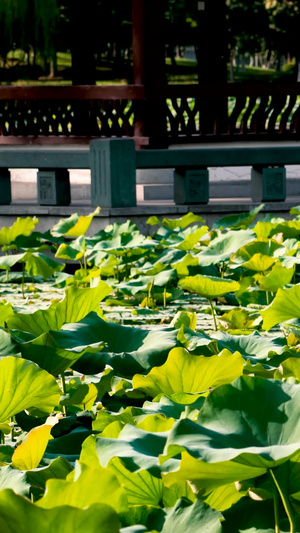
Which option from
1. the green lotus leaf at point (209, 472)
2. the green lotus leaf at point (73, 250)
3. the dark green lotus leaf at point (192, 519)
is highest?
the green lotus leaf at point (209, 472)

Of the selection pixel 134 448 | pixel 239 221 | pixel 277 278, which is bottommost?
pixel 239 221

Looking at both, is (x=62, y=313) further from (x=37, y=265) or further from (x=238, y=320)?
(x=37, y=265)

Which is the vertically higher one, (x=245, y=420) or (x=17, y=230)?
(x=245, y=420)

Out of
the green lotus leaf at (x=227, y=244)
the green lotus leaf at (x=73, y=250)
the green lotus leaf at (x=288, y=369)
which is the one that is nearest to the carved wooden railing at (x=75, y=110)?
the green lotus leaf at (x=73, y=250)

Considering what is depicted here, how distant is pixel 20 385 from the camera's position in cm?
168

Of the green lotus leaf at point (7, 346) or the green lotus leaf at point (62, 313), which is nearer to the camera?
the green lotus leaf at point (7, 346)

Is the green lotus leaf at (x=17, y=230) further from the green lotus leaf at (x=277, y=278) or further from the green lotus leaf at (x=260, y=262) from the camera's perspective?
the green lotus leaf at (x=277, y=278)

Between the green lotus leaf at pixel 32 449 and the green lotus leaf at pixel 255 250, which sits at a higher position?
the green lotus leaf at pixel 32 449

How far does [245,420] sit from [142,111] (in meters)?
6.75

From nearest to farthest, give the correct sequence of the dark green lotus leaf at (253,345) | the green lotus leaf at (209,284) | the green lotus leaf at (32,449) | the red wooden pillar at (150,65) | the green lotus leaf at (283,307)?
the green lotus leaf at (32,449) < the dark green lotus leaf at (253,345) < the green lotus leaf at (283,307) < the green lotus leaf at (209,284) < the red wooden pillar at (150,65)

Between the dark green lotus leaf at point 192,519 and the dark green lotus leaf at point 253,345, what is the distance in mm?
1012

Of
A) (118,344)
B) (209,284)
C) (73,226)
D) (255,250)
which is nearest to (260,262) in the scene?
(255,250)

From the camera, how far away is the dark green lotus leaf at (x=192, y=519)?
1226 millimetres

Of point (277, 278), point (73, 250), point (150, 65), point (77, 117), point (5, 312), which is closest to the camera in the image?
point (5, 312)
